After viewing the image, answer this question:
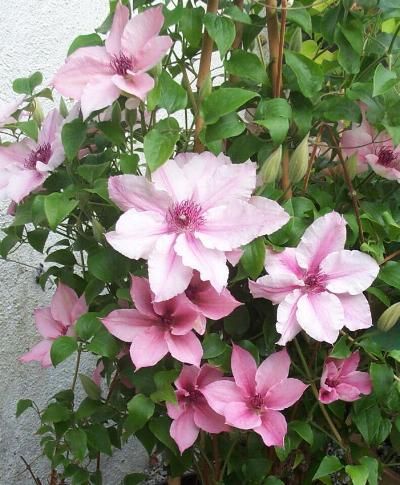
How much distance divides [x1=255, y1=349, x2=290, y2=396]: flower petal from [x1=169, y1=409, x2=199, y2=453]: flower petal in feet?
0.29

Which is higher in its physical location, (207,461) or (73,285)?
(73,285)

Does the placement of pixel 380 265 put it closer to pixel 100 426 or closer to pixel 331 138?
pixel 331 138

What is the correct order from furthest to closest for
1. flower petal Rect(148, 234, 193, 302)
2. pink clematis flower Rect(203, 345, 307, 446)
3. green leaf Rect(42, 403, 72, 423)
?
1. green leaf Rect(42, 403, 72, 423)
2. pink clematis flower Rect(203, 345, 307, 446)
3. flower petal Rect(148, 234, 193, 302)

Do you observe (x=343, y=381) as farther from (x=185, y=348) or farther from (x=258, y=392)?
(x=185, y=348)

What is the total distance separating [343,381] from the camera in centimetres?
73

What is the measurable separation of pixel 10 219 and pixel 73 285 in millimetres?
401

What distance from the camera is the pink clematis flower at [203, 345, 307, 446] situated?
685mm

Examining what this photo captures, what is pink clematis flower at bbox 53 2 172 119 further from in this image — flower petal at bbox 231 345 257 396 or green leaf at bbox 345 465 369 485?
green leaf at bbox 345 465 369 485

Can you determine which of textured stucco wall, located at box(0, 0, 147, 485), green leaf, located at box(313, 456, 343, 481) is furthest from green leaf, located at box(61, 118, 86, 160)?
textured stucco wall, located at box(0, 0, 147, 485)

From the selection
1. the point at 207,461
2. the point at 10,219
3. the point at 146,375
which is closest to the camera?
the point at 146,375

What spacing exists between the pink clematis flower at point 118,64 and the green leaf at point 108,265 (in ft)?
0.55

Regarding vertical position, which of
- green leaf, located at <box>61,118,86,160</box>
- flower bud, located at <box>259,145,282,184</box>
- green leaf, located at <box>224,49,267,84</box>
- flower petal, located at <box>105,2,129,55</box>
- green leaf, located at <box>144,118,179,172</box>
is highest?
flower petal, located at <box>105,2,129,55</box>

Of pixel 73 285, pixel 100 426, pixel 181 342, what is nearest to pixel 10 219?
pixel 73 285

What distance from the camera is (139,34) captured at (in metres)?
0.64
